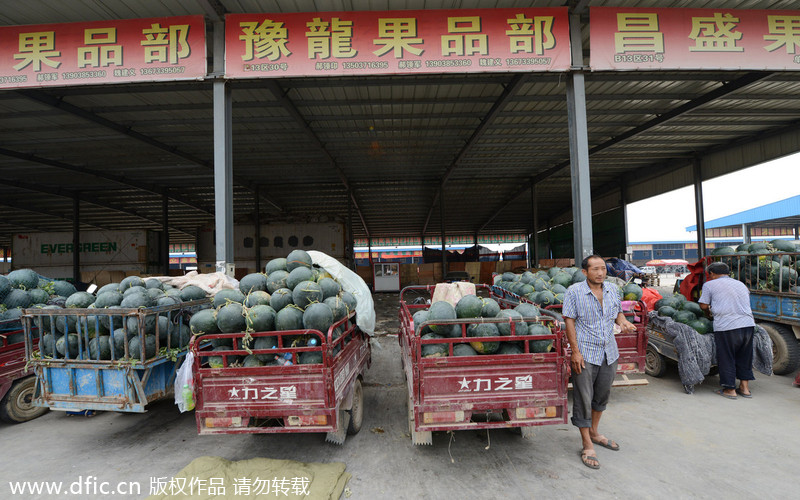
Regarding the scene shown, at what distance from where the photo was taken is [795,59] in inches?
251

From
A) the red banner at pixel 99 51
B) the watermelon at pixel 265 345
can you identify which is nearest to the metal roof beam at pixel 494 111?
the red banner at pixel 99 51

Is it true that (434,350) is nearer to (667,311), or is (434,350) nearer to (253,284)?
(253,284)

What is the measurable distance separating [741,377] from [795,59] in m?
6.44

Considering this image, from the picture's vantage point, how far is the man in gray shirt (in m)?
4.43

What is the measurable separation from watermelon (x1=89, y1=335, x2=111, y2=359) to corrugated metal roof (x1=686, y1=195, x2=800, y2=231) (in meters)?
33.9

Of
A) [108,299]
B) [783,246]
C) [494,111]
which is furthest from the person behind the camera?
[494,111]

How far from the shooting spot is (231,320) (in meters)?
3.33

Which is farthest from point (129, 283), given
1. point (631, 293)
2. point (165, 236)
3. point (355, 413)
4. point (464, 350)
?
point (165, 236)

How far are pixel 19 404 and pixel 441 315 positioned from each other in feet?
18.9

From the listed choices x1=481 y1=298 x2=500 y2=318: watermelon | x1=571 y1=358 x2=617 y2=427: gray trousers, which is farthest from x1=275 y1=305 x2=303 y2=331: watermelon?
x1=571 y1=358 x2=617 y2=427: gray trousers

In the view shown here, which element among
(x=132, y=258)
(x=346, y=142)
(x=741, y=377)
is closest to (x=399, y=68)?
(x=346, y=142)

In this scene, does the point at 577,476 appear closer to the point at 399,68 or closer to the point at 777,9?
the point at 399,68

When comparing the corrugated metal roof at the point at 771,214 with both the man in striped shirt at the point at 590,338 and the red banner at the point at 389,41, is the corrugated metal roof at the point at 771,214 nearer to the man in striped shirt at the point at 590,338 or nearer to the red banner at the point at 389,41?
the red banner at the point at 389,41

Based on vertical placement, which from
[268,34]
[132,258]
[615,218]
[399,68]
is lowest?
[132,258]
